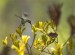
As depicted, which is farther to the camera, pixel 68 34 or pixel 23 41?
pixel 68 34

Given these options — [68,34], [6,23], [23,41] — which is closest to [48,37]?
[23,41]

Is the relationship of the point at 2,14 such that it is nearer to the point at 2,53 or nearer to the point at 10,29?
the point at 10,29

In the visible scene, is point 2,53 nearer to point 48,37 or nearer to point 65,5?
point 48,37

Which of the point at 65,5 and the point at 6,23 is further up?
the point at 65,5

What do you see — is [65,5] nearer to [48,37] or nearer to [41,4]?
[41,4]

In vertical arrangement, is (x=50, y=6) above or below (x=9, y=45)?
above

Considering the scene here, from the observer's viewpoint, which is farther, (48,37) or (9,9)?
(9,9)

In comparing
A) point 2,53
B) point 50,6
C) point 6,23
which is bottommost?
point 2,53

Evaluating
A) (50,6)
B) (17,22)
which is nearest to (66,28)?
(50,6)
